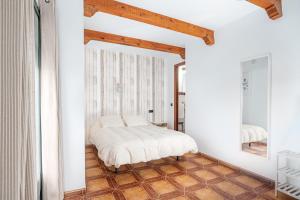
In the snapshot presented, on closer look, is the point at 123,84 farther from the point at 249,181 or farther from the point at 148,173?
the point at 249,181

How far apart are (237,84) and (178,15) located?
1.59m

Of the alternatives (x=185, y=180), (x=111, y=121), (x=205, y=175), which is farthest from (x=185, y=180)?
(x=111, y=121)

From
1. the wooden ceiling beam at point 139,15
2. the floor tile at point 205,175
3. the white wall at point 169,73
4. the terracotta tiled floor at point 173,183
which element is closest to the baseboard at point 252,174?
the terracotta tiled floor at point 173,183

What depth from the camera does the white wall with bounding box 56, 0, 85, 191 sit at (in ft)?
6.92

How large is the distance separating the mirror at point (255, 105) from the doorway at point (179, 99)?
2445 mm

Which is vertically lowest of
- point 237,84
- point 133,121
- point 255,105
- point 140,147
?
point 140,147

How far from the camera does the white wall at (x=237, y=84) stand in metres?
2.25

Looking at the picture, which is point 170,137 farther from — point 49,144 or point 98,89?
point 98,89

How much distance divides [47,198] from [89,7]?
2380 millimetres

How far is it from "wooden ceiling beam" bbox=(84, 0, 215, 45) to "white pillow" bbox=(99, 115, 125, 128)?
2.45 metres

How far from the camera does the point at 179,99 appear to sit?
600 centimetres

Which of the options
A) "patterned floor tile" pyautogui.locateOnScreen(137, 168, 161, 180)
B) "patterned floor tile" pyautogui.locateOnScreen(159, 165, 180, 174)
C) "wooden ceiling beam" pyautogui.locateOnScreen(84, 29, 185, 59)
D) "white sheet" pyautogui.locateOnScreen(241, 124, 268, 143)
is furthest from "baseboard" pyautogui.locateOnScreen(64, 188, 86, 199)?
"wooden ceiling beam" pyautogui.locateOnScreen(84, 29, 185, 59)

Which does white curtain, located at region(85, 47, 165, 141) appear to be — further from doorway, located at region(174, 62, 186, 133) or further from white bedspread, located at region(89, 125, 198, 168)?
white bedspread, located at region(89, 125, 198, 168)

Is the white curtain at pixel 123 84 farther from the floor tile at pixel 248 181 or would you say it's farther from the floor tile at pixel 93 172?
the floor tile at pixel 248 181
